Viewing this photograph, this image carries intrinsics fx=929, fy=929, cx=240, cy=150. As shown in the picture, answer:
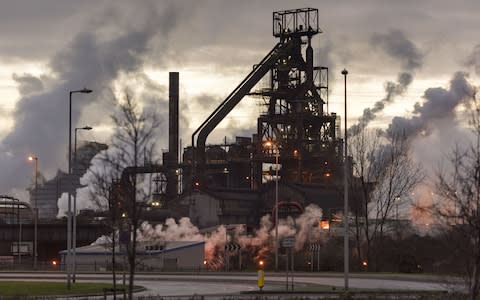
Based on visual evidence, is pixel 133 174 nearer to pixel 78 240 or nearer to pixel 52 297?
pixel 52 297

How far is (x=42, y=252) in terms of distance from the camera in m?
128

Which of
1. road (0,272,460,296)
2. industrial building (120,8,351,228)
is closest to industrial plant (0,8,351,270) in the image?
industrial building (120,8,351,228)

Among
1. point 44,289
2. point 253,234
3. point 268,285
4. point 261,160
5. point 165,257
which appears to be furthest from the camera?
point 261,160

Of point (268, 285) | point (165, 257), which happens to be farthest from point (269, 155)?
point (268, 285)

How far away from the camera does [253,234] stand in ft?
326

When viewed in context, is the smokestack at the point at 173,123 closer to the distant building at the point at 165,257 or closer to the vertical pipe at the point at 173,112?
the vertical pipe at the point at 173,112

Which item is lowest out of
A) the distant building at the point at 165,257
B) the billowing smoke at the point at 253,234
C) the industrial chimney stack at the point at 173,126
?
the distant building at the point at 165,257

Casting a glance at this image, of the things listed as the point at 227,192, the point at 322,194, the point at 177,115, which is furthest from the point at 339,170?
the point at 177,115

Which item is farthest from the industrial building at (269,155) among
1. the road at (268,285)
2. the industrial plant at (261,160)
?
the road at (268,285)

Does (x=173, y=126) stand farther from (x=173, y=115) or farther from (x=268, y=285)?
(x=268, y=285)

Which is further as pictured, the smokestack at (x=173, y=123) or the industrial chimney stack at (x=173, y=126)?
the smokestack at (x=173, y=123)

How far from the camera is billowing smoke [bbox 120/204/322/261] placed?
312ft

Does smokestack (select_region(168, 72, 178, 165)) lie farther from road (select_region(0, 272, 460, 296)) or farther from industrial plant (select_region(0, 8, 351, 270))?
road (select_region(0, 272, 460, 296))

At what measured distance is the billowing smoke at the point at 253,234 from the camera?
312 feet
